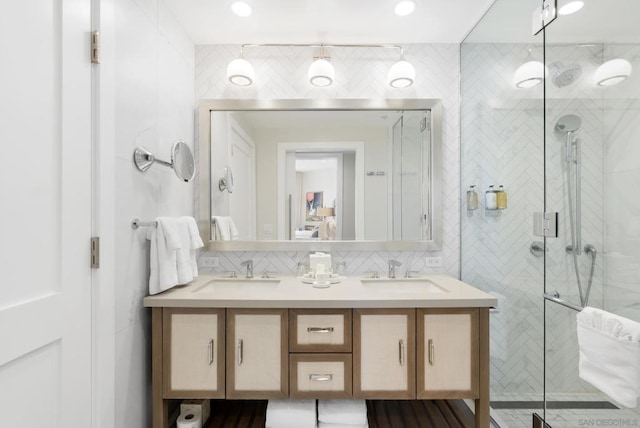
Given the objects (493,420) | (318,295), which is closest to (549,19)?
(318,295)

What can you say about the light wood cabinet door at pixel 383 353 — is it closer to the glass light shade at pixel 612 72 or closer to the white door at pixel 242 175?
the white door at pixel 242 175

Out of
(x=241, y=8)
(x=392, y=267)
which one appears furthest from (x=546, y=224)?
(x=241, y=8)

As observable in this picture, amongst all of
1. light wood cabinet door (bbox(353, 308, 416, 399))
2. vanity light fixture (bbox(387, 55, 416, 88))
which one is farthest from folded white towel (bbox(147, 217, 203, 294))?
vanity light fixture (bbox(387, 55, 416, 88))

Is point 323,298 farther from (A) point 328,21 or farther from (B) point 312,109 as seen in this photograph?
(A) point 328,21

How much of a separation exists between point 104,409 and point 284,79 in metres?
2.00

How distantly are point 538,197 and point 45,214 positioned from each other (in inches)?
79.1

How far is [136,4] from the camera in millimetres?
1419

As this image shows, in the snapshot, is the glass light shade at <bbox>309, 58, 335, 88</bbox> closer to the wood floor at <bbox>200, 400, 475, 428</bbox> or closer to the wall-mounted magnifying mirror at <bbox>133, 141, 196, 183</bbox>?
the wall-mounted magnifying mirror at <bbox>133, 141, 196, 183</bbox>

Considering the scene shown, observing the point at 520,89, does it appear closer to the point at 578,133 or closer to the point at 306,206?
the point at 578,133

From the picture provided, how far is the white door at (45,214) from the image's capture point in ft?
2.78

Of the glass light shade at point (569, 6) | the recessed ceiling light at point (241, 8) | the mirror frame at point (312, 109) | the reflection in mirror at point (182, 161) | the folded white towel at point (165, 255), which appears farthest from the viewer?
the mirror frame at point (312, 109)

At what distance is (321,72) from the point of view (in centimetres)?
187

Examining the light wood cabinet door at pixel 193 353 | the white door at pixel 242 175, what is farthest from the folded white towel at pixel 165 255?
the white door at pixel 242 175

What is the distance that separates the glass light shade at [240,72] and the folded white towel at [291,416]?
1893 mm
